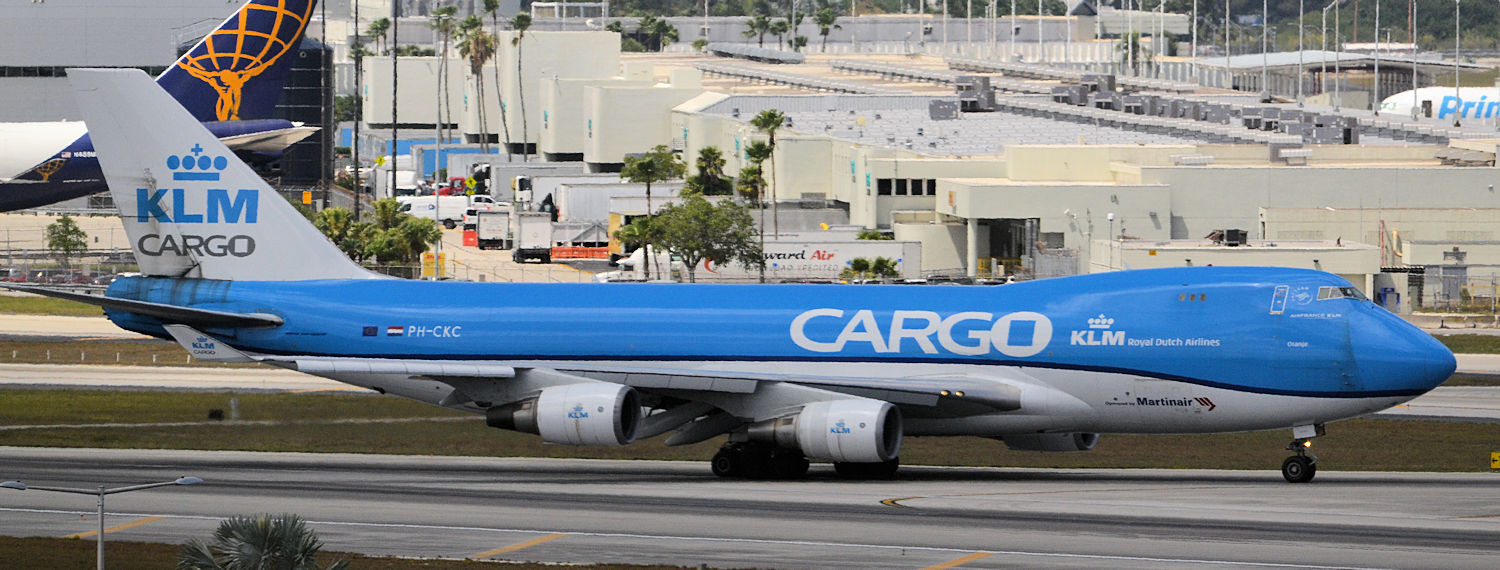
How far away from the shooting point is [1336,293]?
43.8 meters

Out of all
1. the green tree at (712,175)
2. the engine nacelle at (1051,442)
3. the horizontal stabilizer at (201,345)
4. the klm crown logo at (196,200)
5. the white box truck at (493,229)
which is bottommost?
the engine nacelle at (1051,442)

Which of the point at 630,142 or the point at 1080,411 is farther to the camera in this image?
the point at 630,142

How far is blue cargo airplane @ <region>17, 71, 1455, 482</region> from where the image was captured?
43969 mm

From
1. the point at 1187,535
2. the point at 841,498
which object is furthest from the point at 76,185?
the point at 1187,535

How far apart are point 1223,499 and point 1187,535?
5125 mm

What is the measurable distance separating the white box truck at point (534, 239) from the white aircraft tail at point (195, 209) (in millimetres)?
73126

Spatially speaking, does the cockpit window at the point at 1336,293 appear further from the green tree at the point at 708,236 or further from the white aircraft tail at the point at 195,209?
the green tree at the point at 708,236

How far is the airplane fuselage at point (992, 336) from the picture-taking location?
1718 inches

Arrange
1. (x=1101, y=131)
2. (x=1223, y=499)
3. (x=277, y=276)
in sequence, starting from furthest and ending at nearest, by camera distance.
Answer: (x=1101, y=131) → (x=277, y=276) → (x=1223, y=499)

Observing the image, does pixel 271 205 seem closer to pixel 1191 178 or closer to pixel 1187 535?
pixel 1187 535

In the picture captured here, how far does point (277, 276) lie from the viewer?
166ft

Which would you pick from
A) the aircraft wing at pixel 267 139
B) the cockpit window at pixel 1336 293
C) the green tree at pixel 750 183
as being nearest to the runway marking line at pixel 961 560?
the cockpit window at pixel 1336 293

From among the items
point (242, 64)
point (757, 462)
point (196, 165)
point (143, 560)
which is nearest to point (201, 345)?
point (196, 165)

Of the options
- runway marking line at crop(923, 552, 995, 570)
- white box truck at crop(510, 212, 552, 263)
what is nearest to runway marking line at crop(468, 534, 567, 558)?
runway marking line at crop(923, 552, 995, 570)
